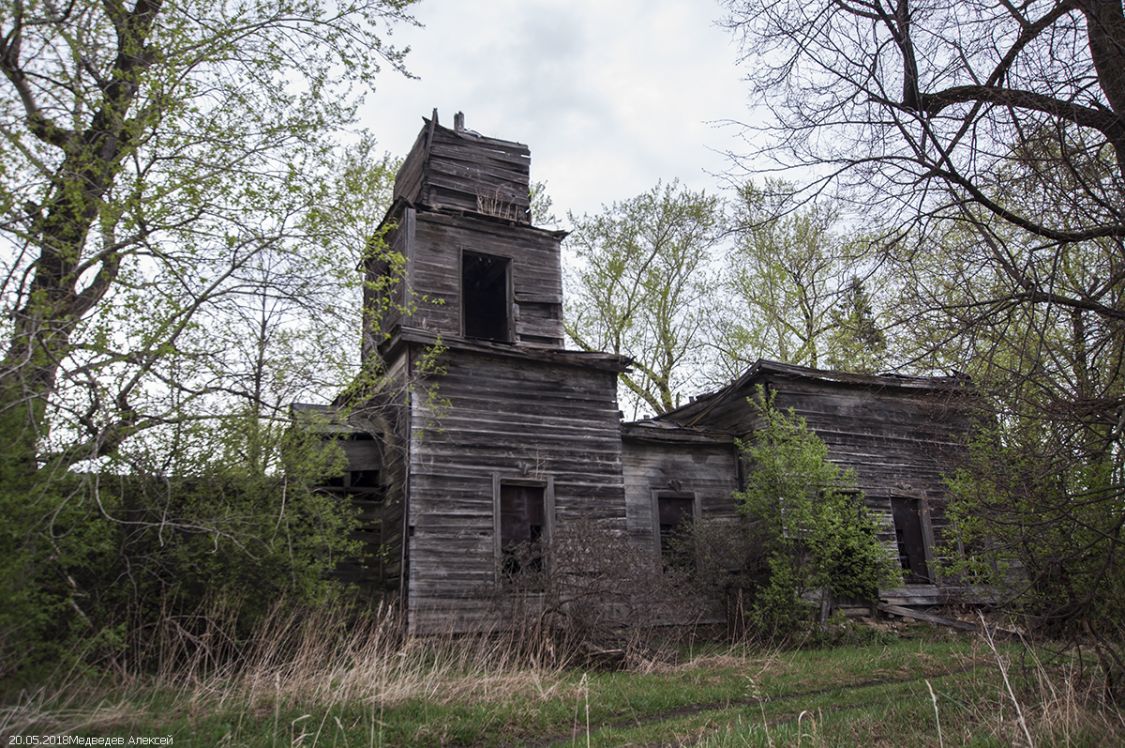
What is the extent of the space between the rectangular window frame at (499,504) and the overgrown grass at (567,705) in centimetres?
294

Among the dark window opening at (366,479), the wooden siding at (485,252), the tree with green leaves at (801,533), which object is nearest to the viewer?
the tree with green leaves at (801,533)

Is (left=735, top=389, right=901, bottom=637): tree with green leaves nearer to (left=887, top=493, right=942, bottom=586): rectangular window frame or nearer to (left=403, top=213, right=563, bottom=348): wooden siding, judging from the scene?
(left=887, top=493, right=942, bottom=586): rectangular window frame

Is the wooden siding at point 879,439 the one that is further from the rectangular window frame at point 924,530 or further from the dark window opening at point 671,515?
the dark window opening at point 671,515

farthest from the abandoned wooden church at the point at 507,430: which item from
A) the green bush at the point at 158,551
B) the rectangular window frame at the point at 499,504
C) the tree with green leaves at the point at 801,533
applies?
the tree with green leaves at the point at 801,533

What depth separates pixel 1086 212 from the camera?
529cm

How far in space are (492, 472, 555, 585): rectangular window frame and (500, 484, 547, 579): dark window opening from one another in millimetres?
51

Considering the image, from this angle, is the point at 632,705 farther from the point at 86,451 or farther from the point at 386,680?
the point at 86,451

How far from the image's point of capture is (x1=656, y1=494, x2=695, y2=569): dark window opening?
16567mm

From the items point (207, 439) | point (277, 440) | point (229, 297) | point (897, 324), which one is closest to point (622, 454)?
point (277, 440)

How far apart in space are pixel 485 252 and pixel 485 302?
248 centimetres

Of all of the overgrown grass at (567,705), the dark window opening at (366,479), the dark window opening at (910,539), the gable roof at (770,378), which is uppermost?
the gable roof at (770,378)

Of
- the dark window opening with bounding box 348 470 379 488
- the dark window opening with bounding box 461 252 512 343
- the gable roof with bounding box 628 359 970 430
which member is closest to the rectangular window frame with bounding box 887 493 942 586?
the gable roof with bounding box 628 359 970 430

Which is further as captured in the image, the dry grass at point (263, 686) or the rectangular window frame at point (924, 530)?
the rectangular window frame at point (924, 530)

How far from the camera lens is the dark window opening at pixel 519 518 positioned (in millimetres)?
13930
